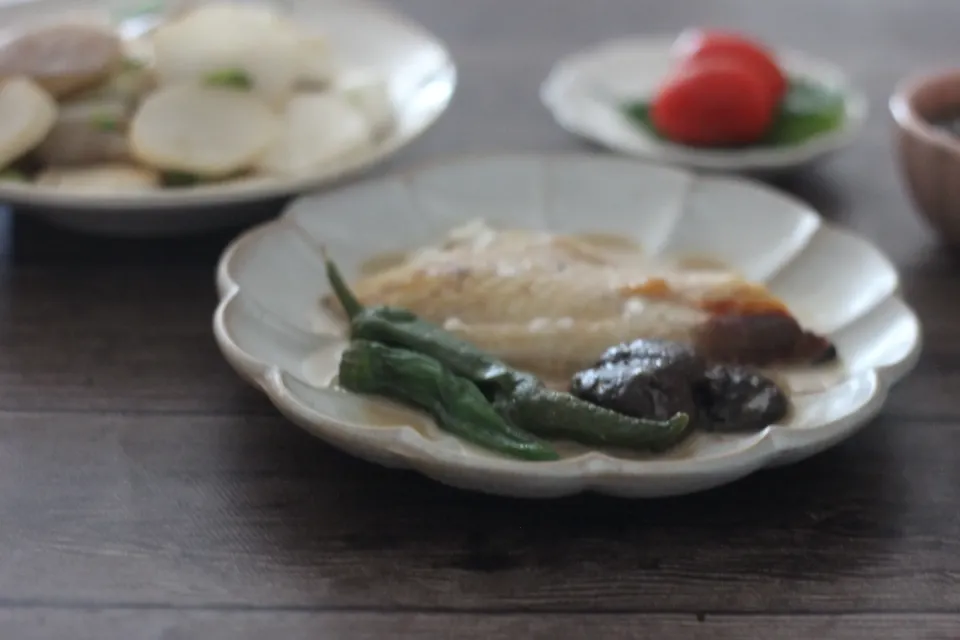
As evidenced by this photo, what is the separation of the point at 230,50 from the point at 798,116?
0.78 meters

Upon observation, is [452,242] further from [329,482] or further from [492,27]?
[492,27]

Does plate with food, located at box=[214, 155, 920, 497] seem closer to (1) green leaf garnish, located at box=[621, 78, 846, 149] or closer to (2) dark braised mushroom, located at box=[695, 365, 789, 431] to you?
(2) dark braised mushroom, located at box=[695, 365, 789, 431]

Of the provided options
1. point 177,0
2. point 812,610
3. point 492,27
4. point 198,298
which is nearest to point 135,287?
point 198,298

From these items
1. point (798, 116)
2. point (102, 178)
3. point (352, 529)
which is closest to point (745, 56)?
point (798, 116)

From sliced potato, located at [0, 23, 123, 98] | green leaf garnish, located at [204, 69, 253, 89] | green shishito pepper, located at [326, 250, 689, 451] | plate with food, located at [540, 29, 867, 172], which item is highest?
sliced potato, located at [0, 23, 123, 98]

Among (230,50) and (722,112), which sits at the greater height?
(230,50)

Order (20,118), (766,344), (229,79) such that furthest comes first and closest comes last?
(229,79) < (20,118) < (766,344)

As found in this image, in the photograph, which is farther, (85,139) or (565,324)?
(85,139)

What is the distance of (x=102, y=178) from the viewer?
125 cm

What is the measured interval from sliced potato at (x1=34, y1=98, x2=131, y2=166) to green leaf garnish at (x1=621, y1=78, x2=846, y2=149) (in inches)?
28.8

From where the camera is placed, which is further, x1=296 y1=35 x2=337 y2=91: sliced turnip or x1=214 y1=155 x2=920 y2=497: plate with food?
x1=296 y1=35 x2=337 y2=91: sliced turnip

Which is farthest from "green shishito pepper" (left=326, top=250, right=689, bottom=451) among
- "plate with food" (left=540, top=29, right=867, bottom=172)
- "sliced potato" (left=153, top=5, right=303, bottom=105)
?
"plate with food" (left=540, top=29, right=867, bottom=172)

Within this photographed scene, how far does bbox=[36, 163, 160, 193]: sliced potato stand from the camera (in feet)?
4.05

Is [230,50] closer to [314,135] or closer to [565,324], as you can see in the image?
[314,135]
